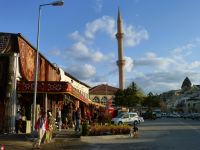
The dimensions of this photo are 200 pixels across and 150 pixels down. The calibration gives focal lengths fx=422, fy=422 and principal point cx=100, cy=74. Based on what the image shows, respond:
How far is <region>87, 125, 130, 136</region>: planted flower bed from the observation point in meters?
26.3

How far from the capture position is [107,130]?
2716 cm

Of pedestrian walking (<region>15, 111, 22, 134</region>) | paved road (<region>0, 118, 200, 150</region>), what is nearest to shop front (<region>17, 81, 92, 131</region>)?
pedestrian walking (<region>15, 111, 22, 134</region>)

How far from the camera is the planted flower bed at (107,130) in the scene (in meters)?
26.3

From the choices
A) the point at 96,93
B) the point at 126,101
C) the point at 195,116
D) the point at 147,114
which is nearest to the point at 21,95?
the point at 147,114

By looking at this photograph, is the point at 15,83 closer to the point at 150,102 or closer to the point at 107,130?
the point at 107,130

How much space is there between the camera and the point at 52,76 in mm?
38875

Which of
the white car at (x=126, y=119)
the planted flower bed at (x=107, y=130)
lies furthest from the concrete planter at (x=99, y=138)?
the white car at (x=126, y=119)

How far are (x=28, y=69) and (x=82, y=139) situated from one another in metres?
8.36

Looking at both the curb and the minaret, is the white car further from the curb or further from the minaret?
the minaret

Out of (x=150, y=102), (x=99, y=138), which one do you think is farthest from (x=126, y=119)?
(x=150, y=102)

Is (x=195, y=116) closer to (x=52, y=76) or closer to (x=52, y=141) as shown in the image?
(x=52, y=76)

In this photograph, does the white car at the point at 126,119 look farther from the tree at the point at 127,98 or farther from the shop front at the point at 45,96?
the tree at the point at 127,98

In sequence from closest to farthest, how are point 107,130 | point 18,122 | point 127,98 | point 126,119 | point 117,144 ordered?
1. point 117,144
2. point 107,130
3. point 18,122
4. point 126,119
5. point 127,98

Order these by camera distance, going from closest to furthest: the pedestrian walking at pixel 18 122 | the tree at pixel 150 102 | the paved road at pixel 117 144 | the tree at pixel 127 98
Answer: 1. the paved road at pixel 117 144
2. the pedestrian walking at pixel 18 122
3. the tree at pixel 127 98
4. the tree at pixel 150 102
